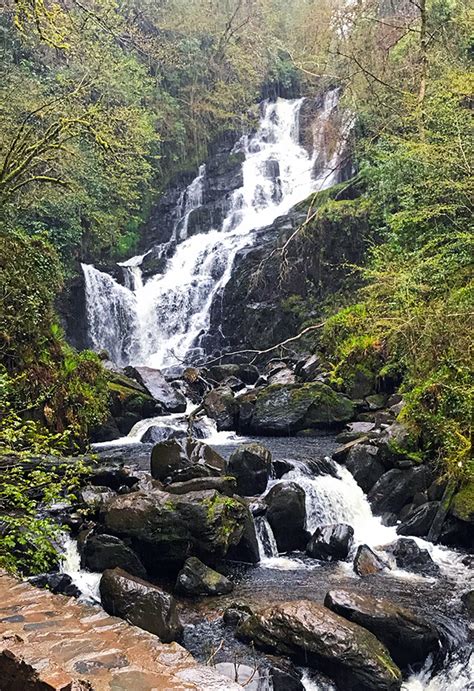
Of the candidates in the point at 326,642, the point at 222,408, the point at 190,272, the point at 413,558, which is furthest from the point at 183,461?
the point at 190,272

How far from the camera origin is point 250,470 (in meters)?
10.1

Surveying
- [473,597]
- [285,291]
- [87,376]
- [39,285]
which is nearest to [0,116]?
[39,285]

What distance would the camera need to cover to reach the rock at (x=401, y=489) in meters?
9.60

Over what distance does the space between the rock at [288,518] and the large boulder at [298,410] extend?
4.88m

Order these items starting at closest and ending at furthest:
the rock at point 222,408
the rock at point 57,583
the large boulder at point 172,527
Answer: the rock at point 57,583 < the large boulder at point 172,527 < the rock at point 222,408

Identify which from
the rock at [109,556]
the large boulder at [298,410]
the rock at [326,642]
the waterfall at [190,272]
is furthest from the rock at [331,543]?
the waterfall at [190,272]

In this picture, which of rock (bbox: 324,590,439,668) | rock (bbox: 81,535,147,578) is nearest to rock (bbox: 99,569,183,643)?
rock (bbox: 81,535,147,578)

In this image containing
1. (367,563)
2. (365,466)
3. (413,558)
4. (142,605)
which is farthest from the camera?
(365,466)

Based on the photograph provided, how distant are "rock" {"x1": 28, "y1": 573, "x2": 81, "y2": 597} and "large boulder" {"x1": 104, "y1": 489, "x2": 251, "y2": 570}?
89 cm

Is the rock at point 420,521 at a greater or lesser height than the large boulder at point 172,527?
lesser

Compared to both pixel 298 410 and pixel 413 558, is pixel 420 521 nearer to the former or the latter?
pixel 413 558

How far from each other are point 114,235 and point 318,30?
36.7 ft

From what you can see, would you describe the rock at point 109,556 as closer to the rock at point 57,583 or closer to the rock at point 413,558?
the rock at point 57,583

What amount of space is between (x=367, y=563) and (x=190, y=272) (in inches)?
688
